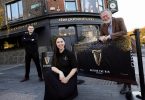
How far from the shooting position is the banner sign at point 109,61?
5754 mm

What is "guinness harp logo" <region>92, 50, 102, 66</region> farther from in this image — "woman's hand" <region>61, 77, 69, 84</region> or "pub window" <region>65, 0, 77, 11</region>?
"pub window" <region>65, 0, 77, 11</region>

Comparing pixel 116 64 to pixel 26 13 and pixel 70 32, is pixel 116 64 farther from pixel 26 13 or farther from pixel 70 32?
pixel 26 13

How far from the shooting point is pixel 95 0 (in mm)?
24359

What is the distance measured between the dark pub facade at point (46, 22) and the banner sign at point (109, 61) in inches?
512

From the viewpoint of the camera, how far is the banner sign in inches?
227

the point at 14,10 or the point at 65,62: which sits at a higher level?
the point at 14,10

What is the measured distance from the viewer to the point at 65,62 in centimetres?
631

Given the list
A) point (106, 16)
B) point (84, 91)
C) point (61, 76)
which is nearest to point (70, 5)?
point (84, 91)

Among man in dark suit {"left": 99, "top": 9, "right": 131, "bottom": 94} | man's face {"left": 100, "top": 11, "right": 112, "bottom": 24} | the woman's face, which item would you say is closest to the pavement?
man in dark suit {"left": 99, "top": 9, "right": 131, "bottom": 94}

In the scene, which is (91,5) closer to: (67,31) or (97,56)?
(67,31)

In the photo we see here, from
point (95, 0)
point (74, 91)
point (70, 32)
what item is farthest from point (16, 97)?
point (95, 0)

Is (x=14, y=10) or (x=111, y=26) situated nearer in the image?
(x=111, y=26)

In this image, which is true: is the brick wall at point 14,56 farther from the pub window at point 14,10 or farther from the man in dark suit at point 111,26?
the man in dark suit at point 111,26

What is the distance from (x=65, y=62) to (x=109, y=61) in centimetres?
90
